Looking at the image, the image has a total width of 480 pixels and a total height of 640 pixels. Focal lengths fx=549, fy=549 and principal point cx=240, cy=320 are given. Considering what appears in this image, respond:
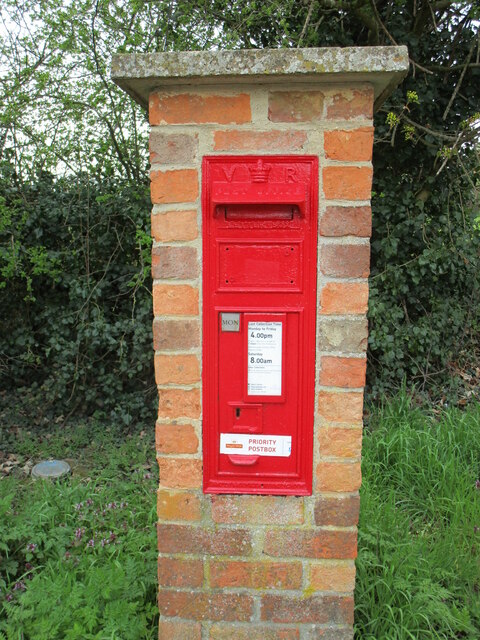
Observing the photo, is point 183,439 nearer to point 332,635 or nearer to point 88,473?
point 332,635

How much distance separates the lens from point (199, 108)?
5.17ft

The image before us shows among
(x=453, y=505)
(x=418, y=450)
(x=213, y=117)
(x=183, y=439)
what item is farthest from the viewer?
(x=418, y=450)

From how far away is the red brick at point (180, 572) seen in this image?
177 cm

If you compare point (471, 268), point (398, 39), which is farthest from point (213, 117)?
point (471, 268)

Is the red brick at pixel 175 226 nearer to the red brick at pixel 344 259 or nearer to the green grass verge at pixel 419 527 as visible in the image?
the red brick at pixel 344 259

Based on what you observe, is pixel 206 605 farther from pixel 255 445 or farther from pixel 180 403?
pixel 180 403

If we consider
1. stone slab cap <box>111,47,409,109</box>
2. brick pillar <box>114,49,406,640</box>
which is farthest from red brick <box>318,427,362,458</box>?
stone slab cap <box>111,47,409,109</box>

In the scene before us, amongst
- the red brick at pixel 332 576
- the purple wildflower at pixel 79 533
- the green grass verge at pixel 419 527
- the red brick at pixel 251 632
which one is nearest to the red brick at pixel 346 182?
the red brick at pixel 332 576

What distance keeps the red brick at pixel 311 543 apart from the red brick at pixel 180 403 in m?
0.46

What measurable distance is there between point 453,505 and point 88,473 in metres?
2.35

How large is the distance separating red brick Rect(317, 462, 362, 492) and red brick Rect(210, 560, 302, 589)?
28 centimetres

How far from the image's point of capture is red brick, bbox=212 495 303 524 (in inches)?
68.2

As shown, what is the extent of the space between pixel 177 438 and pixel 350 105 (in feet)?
3.64

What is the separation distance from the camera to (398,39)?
→ 4.21 m
